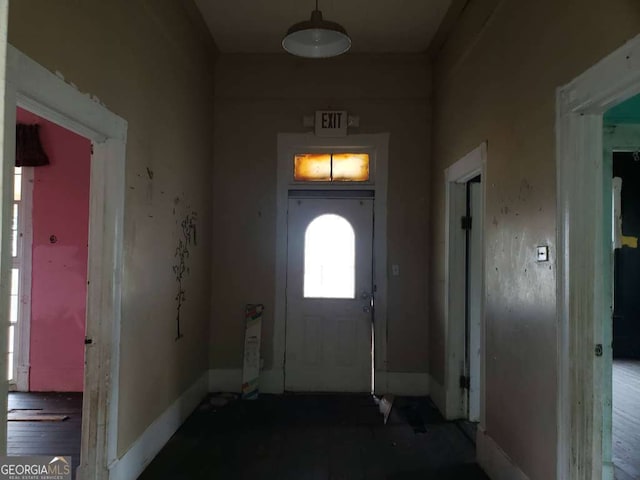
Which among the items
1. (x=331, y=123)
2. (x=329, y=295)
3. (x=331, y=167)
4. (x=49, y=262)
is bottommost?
(x=329, y=295)

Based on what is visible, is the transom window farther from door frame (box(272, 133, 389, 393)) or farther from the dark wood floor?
the dark wood floor

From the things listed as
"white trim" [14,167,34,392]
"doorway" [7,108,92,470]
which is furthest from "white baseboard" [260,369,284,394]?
"white trim" [14,167,34,392]

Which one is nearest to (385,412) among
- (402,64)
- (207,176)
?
(207,176)

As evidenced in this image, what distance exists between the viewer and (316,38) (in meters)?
2.78

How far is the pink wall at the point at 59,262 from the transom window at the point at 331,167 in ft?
6.59

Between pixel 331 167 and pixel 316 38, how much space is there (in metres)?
1.79

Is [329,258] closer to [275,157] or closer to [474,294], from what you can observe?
[275,157]

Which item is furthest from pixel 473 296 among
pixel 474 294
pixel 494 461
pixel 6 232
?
pixel 6 232

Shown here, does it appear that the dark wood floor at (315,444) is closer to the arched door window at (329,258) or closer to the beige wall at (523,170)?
the beige wall at (523,170)

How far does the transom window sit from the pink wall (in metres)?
2.01

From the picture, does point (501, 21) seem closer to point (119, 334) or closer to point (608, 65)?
point (608, 65)

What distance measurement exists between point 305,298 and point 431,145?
1.89 metres

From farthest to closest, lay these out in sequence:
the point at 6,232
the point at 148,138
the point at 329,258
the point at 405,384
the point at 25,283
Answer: the point at 329,258 → the point at 405,384 → the point at 25,283 → the point at 148,138 → the point at 6,232

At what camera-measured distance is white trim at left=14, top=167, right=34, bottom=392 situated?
4172mm
